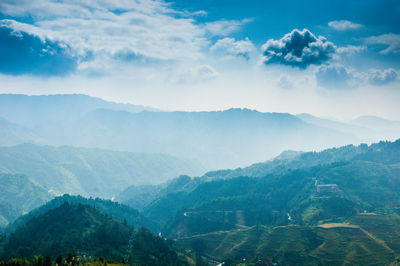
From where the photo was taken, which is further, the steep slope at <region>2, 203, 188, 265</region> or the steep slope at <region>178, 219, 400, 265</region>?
the steep slope at <region>178, 219, 400, 265</region>

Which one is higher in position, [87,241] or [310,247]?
[310,247]

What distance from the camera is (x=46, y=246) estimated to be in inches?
6186

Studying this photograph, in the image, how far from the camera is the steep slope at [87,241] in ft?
502

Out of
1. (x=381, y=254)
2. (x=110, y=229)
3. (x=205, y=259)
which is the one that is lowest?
(x=205, y=259)

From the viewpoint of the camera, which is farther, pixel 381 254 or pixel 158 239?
pixel 158 239

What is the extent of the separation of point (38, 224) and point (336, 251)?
15666cm

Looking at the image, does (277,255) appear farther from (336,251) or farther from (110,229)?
(110,229)

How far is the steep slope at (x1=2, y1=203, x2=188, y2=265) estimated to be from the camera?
153 metres

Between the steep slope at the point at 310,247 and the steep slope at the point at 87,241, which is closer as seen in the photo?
the steep slope at the point at 87,241

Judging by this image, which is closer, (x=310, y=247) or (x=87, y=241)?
(x=87, y=241)

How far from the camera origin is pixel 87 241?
16338 cm

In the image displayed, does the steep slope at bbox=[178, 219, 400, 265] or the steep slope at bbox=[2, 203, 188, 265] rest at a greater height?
the steep slope at bbox=[178, 219, 400, 265]

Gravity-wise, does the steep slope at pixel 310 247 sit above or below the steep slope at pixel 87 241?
above

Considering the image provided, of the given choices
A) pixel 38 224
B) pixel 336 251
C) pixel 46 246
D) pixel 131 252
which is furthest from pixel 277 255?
pixel 38 224
